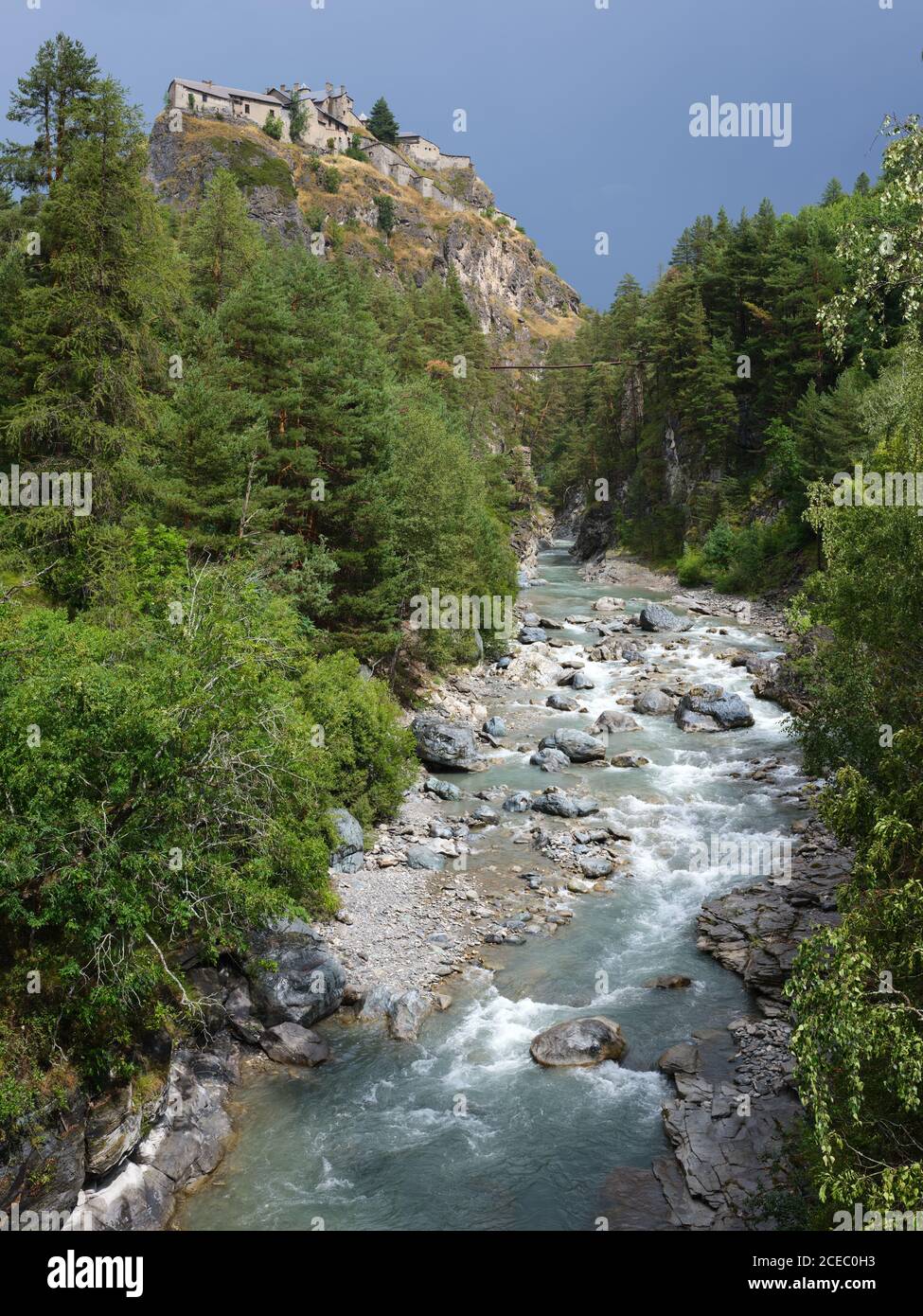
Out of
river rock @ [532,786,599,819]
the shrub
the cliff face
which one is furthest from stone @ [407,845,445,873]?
the cliff face

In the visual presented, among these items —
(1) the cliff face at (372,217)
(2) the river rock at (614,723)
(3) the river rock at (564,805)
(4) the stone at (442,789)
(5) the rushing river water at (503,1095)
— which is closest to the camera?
(5) the rushing river water at (503,1095)

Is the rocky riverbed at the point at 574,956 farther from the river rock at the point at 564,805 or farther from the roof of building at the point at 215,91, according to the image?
the roof of building at the point at 215,91

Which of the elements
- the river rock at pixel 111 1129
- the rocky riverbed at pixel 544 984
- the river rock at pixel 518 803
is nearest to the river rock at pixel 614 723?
the rocky riverbed at pixel 544 984

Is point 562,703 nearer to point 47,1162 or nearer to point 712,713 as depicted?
point 712,713

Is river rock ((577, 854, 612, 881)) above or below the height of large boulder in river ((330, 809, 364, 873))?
below

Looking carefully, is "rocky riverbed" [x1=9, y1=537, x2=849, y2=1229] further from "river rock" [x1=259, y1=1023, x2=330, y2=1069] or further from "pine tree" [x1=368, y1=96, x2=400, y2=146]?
"pine tree" [x1=368, y1=96, x2=400, y2=146]

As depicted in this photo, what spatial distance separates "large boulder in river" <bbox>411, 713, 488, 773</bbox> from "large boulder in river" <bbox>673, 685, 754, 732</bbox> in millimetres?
8928

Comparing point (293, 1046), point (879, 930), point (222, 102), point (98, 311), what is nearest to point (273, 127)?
point (222, 102)

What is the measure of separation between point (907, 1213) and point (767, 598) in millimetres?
49241

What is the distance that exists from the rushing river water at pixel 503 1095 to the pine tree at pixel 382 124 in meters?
194

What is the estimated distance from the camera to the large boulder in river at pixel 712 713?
108ft

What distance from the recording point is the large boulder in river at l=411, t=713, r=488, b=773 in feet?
98.7

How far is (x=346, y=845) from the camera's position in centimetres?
2277

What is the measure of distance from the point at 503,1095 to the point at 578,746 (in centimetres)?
1698
